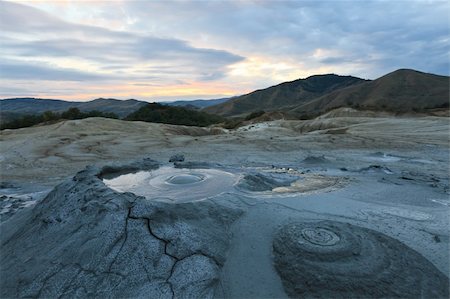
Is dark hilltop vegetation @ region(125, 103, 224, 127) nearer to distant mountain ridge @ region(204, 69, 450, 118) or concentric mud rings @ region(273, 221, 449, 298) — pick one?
distant mountain ridge @ region(204, 69, 450, 118)

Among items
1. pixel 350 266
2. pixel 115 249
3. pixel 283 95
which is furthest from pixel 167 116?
pixel 283 95

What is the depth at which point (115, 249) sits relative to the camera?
103 inches

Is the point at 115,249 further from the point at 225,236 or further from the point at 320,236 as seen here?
the point at 320,236

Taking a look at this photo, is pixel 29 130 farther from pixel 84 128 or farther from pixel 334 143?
pixel 334 143

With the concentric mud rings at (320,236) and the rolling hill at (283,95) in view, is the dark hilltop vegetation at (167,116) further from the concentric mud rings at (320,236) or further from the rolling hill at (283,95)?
the rolling hill at (283,95)

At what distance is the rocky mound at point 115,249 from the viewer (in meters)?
2.38

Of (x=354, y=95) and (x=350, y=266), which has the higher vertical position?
(x=354, y=95)

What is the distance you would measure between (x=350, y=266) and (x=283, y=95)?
79799 millimetres

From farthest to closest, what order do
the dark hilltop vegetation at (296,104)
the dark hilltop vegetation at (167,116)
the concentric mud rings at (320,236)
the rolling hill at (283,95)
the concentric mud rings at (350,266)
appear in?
the rolling hill at (283,95) → the dark hilltop vegetation at (167,116) → the dark hilltop vegetation at (296,104) → the concentric mud rings at (320,236) → the concentric mud rings at (350,266)

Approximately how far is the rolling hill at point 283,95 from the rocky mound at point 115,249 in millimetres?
63173

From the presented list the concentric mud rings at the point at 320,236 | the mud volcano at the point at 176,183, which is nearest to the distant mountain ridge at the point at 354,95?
the mud volcano at the point at 176,183

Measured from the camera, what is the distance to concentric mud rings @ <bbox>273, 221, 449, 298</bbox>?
7.61 ft

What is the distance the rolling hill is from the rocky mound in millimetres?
63173

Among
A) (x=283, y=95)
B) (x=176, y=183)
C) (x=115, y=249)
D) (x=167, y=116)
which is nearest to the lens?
(x=115, y=249)
